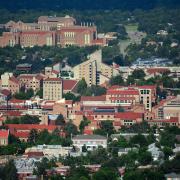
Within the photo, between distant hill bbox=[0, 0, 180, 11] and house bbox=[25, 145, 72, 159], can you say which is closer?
house bbox=[25, 145, 72, 159]

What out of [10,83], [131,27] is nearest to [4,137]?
[10,83]

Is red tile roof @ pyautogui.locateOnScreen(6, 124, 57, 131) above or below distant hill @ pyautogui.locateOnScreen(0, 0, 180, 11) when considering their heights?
above

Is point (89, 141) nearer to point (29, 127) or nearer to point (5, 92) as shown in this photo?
point (29, 127)

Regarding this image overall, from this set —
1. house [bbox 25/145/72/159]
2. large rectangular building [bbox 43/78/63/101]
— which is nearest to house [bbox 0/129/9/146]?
house [bbox 25/145/72/159]

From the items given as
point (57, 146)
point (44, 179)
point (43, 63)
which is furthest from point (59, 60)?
point (44, 179)

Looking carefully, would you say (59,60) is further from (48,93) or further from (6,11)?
(6,11)

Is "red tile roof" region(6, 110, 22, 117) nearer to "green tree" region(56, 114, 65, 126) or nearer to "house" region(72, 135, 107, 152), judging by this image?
"green tree" region(56, 114, 65, 126)

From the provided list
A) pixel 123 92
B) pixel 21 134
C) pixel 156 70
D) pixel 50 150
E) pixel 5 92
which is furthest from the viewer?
pixel 156 70
